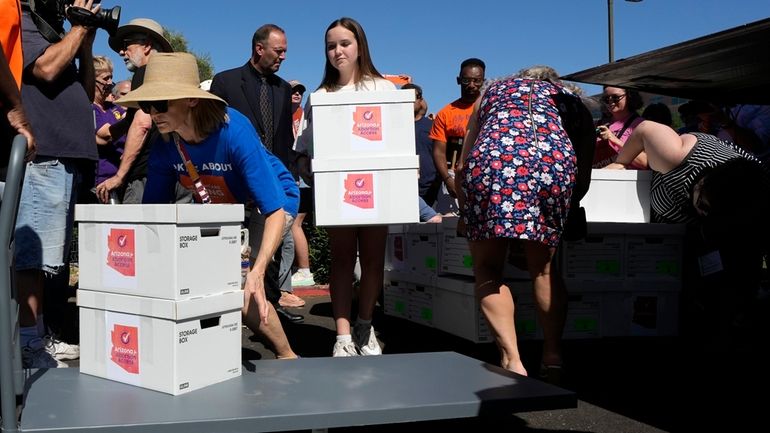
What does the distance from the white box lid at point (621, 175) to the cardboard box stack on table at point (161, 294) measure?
2926 mm

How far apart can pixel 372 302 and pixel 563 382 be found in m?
1.10

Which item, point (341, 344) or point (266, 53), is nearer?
point (341, 344)

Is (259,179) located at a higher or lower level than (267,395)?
higher

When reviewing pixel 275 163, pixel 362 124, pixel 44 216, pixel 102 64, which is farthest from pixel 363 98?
pixel 102 64

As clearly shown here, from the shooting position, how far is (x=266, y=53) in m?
5.06

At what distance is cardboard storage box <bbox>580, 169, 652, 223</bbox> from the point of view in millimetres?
5105

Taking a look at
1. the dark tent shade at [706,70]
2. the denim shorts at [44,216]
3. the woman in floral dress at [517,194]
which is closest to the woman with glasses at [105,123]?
the denim shorts at [44,216]

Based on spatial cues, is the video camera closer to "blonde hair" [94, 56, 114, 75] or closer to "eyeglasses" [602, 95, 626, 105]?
"blonde hair" [94, 56, 114, 75]

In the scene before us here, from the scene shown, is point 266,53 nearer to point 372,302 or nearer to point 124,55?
point 124,55

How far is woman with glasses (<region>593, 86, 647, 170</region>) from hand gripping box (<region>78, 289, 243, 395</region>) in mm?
3924

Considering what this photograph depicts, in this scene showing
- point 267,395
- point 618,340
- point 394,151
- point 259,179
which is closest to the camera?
point 267,395

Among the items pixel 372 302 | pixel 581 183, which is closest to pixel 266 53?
pixel 372 302

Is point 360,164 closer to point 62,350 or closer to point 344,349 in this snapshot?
point 344,349

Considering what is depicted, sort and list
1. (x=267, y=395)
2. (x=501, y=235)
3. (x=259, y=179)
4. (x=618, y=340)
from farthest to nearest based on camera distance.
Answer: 1. (x=618, y=340)
2. (x=501, y=235)
3. (x=259, y=179)
4. (x=267, y=395)
